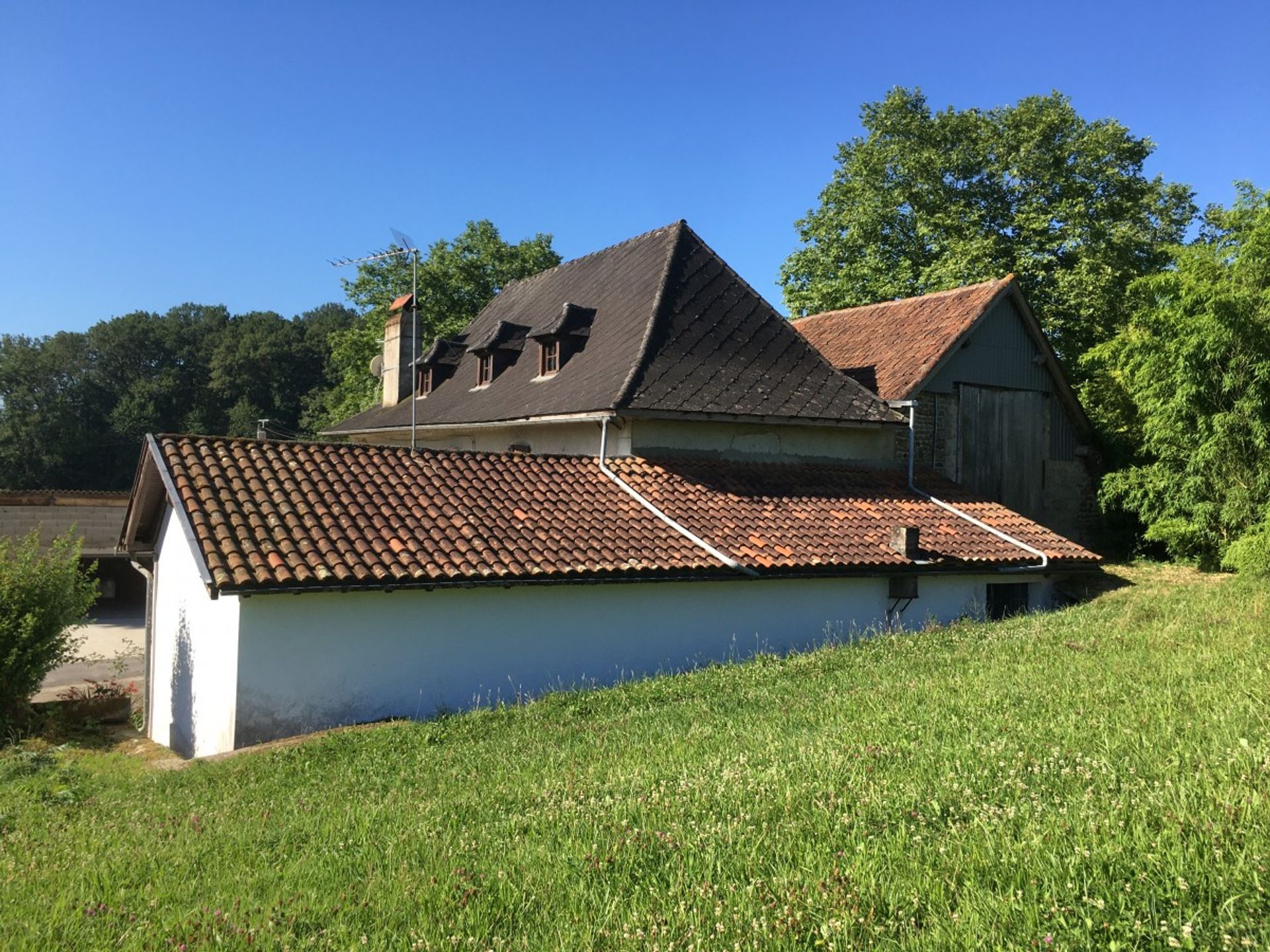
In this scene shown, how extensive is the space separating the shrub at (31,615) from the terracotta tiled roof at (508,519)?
1492mm

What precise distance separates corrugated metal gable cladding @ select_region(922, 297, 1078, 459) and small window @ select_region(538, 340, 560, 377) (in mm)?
7536

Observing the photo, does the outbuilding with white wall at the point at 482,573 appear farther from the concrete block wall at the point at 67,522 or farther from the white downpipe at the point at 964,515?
the concrete block wall at the point at 67,522

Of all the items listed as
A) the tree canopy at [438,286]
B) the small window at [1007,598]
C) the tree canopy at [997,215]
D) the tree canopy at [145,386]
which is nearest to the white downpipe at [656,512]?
the small window at [1007,598]

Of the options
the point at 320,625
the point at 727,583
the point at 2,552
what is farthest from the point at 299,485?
the point at 727,583

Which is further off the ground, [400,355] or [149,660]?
[400,355]

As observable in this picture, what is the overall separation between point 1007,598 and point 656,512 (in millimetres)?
6841

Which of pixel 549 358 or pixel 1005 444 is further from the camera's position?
pixel 1005 444

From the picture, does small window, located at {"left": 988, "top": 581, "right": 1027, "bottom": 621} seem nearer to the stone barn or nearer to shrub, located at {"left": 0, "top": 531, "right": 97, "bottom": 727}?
the stone barn

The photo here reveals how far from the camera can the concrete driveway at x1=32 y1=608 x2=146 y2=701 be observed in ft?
65.2

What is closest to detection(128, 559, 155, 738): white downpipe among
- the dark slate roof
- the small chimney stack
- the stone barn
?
the dark slate roof

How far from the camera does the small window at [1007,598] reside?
53.4 ft

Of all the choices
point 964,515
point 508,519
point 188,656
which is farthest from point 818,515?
point 188,656

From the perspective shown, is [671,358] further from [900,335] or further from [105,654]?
[105,654]

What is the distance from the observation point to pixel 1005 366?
20.2 metres
